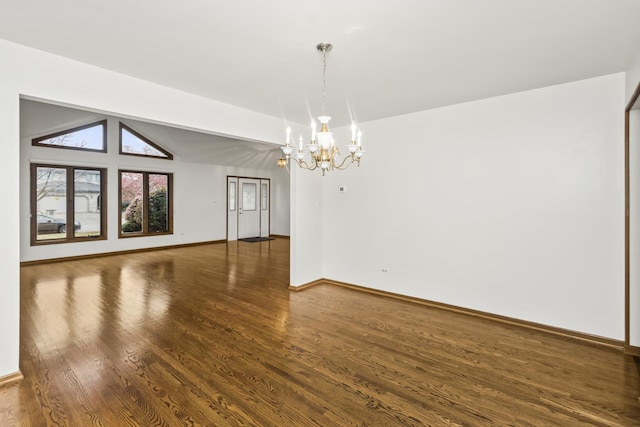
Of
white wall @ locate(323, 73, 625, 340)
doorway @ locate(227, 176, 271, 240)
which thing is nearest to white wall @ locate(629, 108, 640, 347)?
white wall @ locate(323, 73, 625, 340)

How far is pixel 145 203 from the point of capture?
812cm

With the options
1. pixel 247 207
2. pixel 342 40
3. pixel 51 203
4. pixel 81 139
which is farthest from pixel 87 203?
pixel 342 40

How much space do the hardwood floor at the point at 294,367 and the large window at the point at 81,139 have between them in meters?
3.74

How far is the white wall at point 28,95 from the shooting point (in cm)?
234

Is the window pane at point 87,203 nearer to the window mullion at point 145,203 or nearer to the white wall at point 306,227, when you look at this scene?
the window mullion at point 145,203

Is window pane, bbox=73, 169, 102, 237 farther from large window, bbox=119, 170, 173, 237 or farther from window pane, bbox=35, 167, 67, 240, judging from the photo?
large window, bbox=119, 170, 173, 237

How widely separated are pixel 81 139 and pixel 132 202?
71.8 inches

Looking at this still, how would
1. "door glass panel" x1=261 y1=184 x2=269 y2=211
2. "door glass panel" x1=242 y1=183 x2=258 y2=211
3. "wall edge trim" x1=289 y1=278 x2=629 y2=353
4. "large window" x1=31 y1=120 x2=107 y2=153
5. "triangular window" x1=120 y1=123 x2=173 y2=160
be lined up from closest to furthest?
"wall edge trim" x1=289 y1=278 x2=629 y2=353 < "large window" x1=31 y1=120 x2=107 y2=153 < "triangular window" x1=120 y1=123 x2=173 y2=160 < "door glass panel" x1=242 y1=183 x2=258 y2=211 < "door glass panel" x1=261 y1=184 x2=269 y2=211

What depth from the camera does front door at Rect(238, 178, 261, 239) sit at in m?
10.4

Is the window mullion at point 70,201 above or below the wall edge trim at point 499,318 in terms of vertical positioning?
above

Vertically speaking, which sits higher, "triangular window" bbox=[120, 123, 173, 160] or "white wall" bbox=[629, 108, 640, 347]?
"triangular window" bbox=[120, 123, 173, 160]

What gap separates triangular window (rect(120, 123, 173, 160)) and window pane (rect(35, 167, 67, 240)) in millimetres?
1383

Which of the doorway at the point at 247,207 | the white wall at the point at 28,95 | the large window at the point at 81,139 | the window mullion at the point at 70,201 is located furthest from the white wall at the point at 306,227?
the doorway at the point at 247,207

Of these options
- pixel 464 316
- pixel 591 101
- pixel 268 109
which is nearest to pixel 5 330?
pixel 268 109
